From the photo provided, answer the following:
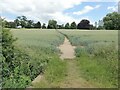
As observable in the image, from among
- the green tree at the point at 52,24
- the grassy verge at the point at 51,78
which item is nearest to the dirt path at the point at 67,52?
the grassy verge at the point at 51,78

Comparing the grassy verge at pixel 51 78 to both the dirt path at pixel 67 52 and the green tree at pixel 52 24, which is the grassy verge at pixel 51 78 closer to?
the dirt path at pixel 67 52

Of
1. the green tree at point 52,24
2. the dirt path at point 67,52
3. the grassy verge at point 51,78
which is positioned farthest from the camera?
the green tree at point 52,24

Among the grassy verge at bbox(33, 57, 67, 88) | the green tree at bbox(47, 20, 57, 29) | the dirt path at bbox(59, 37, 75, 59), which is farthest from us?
the green tree at bbox(47, 20, 57, 29)

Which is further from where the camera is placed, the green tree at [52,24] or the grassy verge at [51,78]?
the green tree at [52,24]

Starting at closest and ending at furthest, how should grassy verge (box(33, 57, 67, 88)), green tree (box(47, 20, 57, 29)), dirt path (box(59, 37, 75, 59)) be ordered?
grassy verge (box(33, 57, 67, 88)) < dirt path (box(59, 37, 75, 59)) < green tree (box(47, 20, 57, 29))

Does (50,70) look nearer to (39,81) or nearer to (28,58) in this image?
(28,58)

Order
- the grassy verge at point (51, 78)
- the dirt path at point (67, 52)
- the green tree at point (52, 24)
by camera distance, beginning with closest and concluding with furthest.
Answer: the grassy verge at point (51, 78)
the dirt path at point (67, 52)
the green tree at point (52, 24)

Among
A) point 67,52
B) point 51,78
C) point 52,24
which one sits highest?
point 52,24

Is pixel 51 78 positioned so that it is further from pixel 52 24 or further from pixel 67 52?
pixel 52 24

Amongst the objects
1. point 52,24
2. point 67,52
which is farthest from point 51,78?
point 52,24

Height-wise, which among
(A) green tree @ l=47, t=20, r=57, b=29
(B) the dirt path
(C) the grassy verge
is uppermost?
(A) green tree @ l=47, t=20, r=57, b=29

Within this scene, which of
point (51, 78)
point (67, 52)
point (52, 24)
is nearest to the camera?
point (51, 78)

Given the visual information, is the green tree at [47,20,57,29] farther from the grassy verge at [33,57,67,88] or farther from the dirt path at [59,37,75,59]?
the grassy verge at [33,57,67,88]

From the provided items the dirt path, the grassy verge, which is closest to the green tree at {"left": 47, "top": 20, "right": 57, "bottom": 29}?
the dirt path
